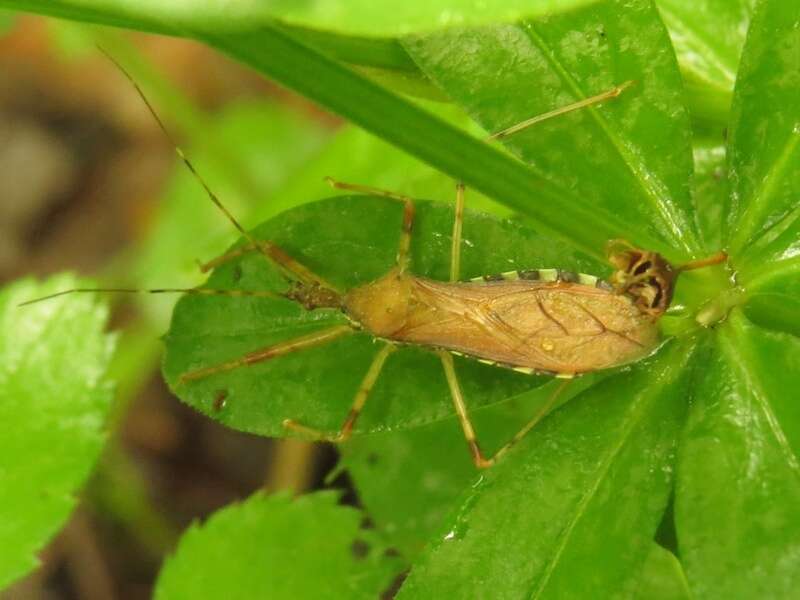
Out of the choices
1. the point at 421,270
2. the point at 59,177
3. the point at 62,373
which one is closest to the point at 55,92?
the point at 59,177

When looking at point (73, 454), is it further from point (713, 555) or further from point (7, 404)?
point (713, 555)

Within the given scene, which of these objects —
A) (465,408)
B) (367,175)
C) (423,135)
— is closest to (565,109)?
(423,135)

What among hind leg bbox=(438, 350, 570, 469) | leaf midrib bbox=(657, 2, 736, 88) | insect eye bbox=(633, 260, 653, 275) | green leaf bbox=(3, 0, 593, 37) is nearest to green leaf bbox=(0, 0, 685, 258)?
insect eye bbox=(633, 260, 653, 275)

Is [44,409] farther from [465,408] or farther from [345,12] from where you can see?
[345,12]

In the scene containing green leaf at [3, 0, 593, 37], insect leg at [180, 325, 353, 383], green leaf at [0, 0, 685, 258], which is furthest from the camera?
insect leg at [180, 325, 353, 383]

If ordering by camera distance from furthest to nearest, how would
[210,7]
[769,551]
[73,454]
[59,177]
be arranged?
[59,177]
[73,454]
[769,551]
[210,7]

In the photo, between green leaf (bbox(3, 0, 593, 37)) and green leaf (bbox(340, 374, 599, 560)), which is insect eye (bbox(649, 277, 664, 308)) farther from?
green leaf (bbox(340, 374, 599, 560))

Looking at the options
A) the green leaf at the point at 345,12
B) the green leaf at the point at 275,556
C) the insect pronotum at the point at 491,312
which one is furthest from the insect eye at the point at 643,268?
the green leaf at the point at 275,556

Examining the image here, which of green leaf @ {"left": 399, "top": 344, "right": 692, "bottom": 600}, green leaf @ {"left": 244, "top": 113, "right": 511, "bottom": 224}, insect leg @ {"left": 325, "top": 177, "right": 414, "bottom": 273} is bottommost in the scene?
green leaf @ {"left": 399, "top": 344, "right": 692, "bottom": 600}
